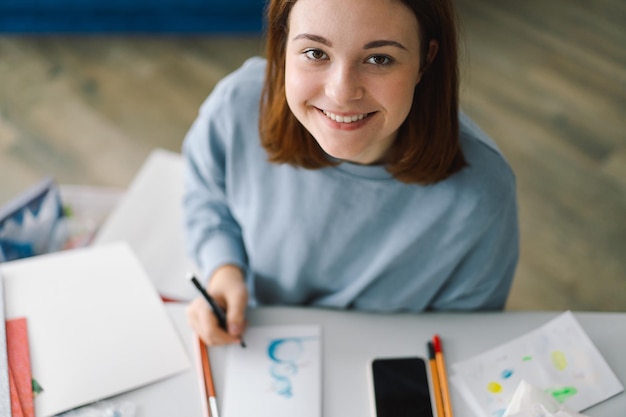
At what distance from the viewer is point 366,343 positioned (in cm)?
91

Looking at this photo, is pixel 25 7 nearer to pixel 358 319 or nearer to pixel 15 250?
pixel 15 250

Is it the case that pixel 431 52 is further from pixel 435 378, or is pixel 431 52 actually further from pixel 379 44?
pixel 435 378

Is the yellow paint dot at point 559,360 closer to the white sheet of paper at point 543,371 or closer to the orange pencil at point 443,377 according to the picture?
the white sheet of paper at point 543,371

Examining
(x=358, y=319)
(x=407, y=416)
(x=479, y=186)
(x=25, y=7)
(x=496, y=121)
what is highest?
(x=25, y=7)

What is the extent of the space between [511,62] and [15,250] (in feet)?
6.84

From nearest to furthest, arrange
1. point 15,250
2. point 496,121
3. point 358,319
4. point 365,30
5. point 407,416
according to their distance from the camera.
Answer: point 365,30 → point 407,416 → point 358,319 → point 15,250 → point 496,121

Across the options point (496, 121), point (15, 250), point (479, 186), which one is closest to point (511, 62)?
point (496, 121)

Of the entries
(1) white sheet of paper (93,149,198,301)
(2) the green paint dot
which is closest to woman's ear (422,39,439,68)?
(2) the green paint dot

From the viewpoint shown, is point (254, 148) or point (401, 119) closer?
point (401, 119)

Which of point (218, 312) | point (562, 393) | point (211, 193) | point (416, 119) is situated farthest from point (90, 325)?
point (562, 393)

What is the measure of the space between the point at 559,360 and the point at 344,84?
48 cm

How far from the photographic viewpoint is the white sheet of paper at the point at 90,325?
846 millimetres

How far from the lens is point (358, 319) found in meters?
0.94

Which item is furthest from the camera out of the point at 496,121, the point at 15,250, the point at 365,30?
the point at 496,121
